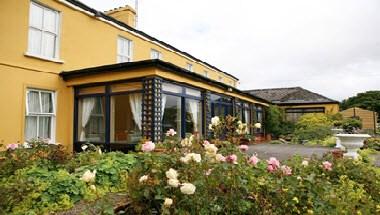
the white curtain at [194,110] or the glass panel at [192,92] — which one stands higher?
the glass panel at [192,92]

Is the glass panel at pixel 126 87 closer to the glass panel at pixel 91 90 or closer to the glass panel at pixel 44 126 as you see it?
the glass panel at pixel 91 90

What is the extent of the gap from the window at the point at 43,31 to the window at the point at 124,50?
330 centimetres

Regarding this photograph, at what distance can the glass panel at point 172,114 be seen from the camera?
968cm

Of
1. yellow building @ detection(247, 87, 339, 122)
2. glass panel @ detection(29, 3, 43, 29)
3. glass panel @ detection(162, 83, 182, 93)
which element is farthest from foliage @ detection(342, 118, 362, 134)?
glass panel @ detection(29, 3, 43, 29)

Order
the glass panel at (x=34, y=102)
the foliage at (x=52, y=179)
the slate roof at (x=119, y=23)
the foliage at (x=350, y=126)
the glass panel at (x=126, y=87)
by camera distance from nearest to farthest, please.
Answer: the foliage at (x=52, y=179), the glass panel at (x=126, y=87), the glass panel at (x=34, y=102), the slate roof at (x=119, y=23), the foliage at (x=350, y=126)

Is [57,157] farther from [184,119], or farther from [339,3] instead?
[339,3]

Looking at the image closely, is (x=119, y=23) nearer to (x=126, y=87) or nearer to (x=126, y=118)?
(x=126, y=87)

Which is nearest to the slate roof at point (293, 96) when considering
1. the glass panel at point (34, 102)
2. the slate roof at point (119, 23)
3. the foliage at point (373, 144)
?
the slate roof at point (119, 23)

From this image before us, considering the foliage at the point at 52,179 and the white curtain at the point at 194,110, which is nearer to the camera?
the foliage at the point at 52,179

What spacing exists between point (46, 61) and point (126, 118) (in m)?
3.31

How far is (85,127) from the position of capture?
10.3m

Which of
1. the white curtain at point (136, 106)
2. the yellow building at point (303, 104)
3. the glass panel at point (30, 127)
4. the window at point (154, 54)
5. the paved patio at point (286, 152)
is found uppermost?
the window at point (154, 54)

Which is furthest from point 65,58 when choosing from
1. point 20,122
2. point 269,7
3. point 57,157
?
point 269,7

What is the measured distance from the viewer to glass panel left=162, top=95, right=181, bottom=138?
31.8ft
